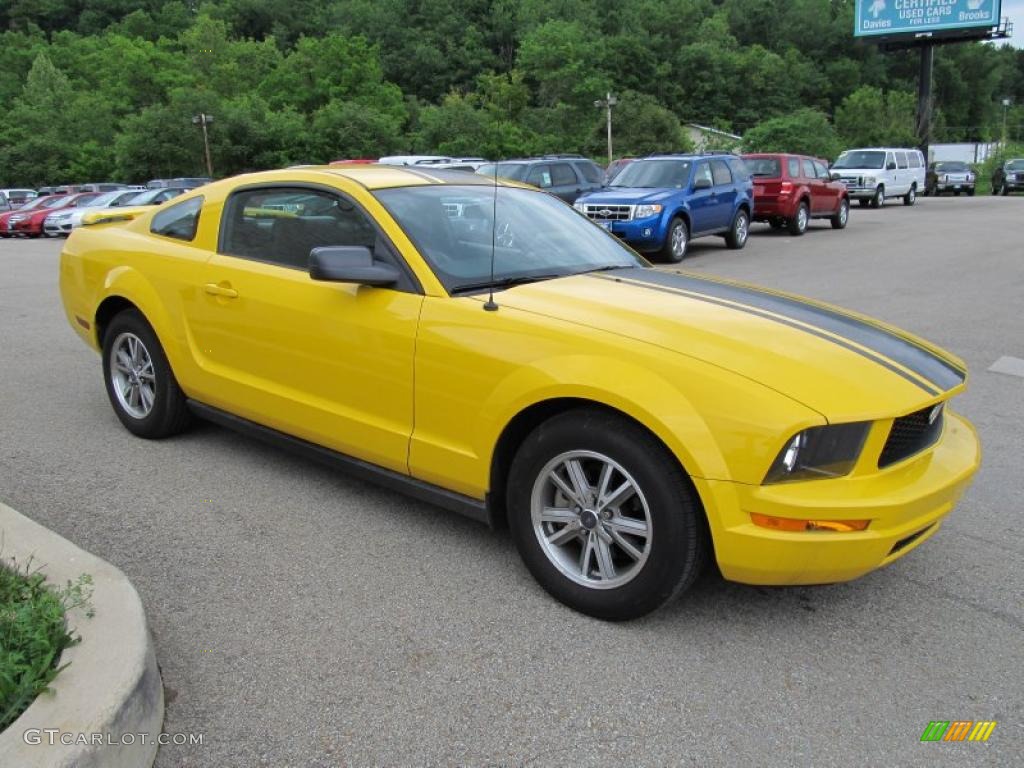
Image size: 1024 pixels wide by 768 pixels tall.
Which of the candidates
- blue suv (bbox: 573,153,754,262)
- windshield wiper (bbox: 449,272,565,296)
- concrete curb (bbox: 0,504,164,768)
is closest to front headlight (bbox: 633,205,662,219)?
blue suv (bbox: 573,153,754,262)

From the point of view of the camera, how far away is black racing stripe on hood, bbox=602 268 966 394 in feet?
10.7

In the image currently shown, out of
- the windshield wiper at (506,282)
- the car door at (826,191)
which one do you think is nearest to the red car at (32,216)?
the car door at (826,191)

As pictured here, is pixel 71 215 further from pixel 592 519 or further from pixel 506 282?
pixel 592 519

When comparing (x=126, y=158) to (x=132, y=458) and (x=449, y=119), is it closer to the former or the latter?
(x=449, y=119)

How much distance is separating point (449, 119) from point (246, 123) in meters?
12.7

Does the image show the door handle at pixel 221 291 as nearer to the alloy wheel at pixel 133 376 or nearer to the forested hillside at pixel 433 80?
the alloy wheel at pixel 133 376

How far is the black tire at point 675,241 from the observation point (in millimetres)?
14624

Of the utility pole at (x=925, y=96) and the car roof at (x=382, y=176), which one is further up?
the utility pole at (x=925, y=96)

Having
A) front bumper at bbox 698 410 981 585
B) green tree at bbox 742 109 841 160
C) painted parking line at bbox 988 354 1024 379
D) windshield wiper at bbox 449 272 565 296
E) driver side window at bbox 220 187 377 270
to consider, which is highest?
green tree at bbox 742 109 841 160

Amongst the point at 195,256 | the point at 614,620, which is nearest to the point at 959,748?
the point at 614,620

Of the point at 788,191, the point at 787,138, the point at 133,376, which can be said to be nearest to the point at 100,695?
the point at 133,376

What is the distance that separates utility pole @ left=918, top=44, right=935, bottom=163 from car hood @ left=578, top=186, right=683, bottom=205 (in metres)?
35.0

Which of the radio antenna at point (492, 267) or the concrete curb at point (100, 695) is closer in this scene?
the concrete curb at point (100, 695)

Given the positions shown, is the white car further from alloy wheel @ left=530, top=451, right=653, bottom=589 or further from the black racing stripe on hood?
alloy wheel @ left=530, top=451, right=653, bottom=589
